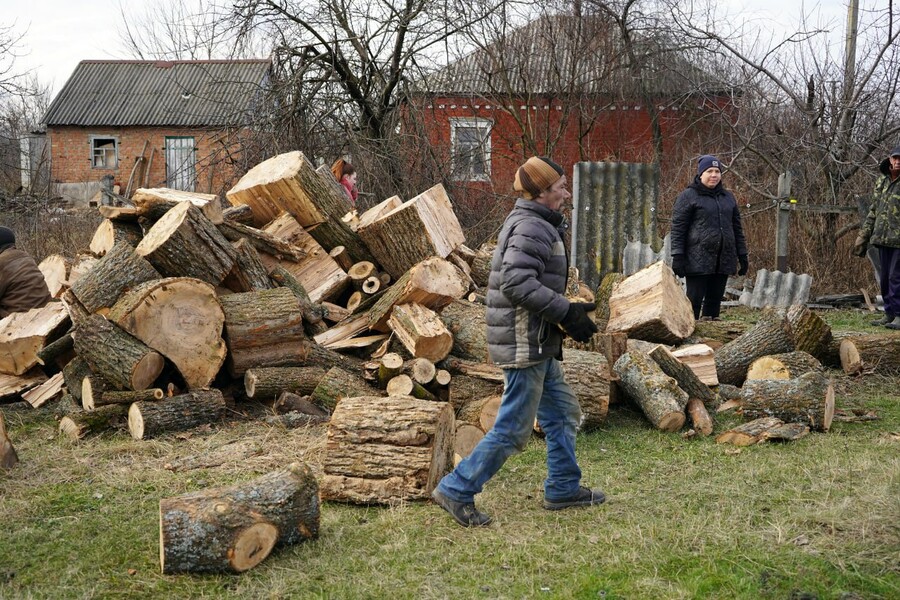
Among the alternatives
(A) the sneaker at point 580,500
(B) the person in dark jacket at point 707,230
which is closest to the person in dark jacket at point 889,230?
(B) the person in dark jacket at point 707,230

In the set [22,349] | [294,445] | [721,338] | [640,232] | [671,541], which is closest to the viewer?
[671,541]

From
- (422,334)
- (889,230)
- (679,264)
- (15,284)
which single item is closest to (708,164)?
(679,264)

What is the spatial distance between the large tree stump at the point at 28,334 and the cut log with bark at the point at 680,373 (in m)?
4.91

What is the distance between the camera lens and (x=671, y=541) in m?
3.85

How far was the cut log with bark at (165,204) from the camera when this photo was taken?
24.7ft

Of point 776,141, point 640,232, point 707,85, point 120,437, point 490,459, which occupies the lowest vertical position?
point 120,437

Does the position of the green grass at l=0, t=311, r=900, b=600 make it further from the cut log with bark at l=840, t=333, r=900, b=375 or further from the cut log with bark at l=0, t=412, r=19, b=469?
the cut log with bark at l=840, t=333, r=900, b=375

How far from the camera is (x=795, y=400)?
19.6 feet

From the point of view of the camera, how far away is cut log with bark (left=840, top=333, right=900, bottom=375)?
7617 mm

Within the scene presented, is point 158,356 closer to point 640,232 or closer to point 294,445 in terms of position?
point 294,445

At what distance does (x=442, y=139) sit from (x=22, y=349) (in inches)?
338

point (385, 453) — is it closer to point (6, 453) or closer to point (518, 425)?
point (518, 425)

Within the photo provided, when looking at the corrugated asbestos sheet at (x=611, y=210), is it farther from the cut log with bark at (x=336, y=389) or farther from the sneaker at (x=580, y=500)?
the sneaker at (x=580, y=500)

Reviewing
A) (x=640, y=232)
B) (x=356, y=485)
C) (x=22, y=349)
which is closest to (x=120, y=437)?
(x=22, y=349)
